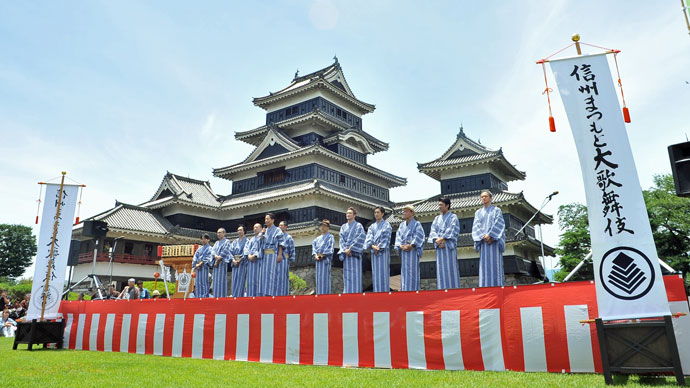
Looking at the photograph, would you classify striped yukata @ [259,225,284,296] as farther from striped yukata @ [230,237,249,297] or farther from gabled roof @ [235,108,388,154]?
gabled roof @ [235,108,388,154]

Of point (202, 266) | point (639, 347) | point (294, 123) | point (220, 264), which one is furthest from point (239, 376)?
point (294, 123)

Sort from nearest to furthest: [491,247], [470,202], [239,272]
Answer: [491,247], [239,272], [470,202]

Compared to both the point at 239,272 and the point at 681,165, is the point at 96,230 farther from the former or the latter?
the point at 681,165

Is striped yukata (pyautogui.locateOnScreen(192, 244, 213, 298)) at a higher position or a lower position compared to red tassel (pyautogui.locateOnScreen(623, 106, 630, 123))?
lower

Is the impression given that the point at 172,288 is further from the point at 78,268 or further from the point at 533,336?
the point at 533,336

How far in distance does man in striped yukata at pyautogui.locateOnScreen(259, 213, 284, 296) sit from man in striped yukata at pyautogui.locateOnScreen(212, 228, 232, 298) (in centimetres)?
117

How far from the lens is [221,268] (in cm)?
1025

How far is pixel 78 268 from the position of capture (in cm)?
2816

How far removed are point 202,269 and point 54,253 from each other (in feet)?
10.2

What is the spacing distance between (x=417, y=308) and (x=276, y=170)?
72.8 feet

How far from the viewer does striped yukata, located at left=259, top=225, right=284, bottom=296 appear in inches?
358

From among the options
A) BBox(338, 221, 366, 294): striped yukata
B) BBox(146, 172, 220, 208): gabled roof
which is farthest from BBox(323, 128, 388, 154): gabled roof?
BBox(338, 221, 366, 294): striped yukata

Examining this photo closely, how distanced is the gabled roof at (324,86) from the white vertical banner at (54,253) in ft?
65.4

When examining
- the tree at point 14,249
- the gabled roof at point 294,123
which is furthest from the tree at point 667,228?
the tree at point 14,249
